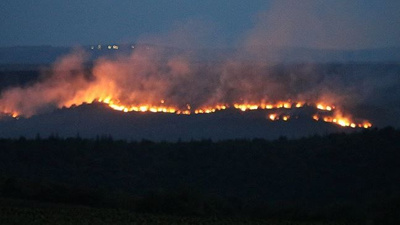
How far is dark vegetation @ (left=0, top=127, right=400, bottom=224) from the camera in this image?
24000 mm

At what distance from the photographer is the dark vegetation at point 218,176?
24000 millimetres

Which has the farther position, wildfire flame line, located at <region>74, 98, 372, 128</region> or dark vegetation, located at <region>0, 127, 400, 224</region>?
wildfire flame line, located at <region>74, 98, 372, 128</region>

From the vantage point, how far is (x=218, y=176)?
33.7 meters

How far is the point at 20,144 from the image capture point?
38.2 m

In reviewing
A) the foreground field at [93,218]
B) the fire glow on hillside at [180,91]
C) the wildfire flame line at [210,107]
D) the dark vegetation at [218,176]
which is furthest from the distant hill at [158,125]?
the foreground field at [93,218]

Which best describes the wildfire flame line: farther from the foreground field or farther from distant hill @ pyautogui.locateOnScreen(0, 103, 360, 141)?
the foreground field

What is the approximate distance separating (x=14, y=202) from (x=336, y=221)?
10.5m

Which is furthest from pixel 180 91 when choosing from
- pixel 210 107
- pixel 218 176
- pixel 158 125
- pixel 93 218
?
pixel 93 218

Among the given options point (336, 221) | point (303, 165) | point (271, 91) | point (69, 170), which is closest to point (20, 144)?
point (69, 170)

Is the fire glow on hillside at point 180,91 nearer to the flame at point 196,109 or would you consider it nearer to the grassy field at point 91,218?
the flame at point 196,109

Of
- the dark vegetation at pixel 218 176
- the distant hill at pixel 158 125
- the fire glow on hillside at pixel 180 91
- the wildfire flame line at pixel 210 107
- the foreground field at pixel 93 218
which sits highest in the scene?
the fire glow on hillside at pixel 180 91

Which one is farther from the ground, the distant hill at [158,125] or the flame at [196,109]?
the flame at [196,109]

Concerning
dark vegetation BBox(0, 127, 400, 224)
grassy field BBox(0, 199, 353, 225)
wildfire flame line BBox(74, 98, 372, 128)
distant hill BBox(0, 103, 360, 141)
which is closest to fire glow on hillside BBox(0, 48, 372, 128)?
wildfire flame line BBox(74, 98, 372, 128)

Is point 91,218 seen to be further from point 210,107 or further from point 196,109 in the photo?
point 210,107
